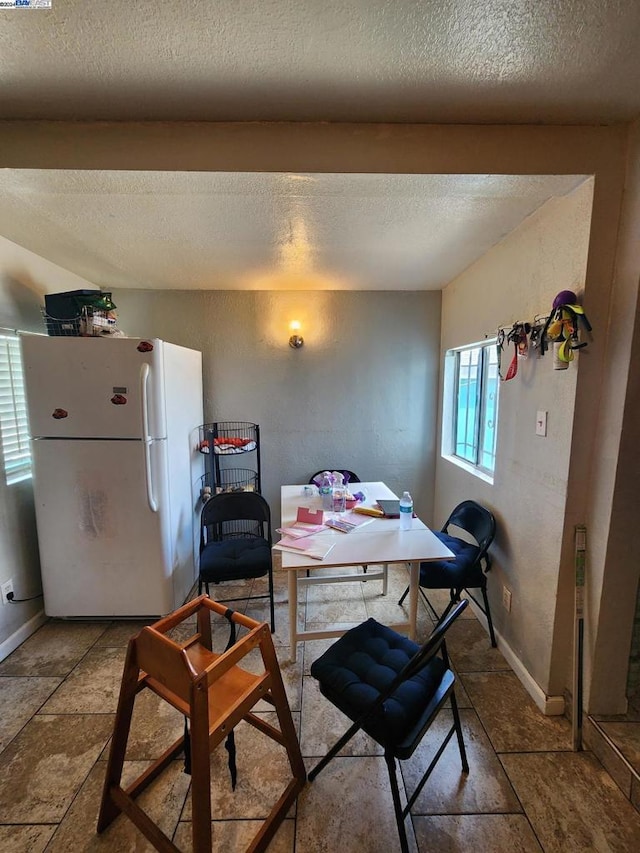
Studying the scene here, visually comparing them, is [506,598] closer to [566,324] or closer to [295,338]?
[566,324]

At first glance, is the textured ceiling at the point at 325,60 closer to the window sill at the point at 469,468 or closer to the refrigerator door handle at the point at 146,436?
the refrigerator door handle at the point at 146,436

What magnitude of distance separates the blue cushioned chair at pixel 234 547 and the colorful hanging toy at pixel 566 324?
1975 mm

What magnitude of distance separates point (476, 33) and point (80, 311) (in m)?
2.28

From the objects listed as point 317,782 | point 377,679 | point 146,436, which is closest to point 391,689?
point 377,679

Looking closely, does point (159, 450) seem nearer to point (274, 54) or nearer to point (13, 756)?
point (13, 756)

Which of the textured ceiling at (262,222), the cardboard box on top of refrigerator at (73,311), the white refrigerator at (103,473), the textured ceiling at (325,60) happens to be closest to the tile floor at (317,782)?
the white refrigerator at (103,473)

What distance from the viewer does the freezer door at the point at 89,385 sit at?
1975 millimetres

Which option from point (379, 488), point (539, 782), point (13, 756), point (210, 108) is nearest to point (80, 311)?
point (210, 108)

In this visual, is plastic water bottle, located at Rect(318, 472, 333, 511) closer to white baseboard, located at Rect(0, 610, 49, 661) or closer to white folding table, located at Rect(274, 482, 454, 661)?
white folding table, located at Rect(274, 482, 454, 661)

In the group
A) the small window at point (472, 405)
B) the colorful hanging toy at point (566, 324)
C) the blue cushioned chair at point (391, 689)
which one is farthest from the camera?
the small window at point (472, 405)

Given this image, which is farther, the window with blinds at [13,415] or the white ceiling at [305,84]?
the window with blinds at [13,415]

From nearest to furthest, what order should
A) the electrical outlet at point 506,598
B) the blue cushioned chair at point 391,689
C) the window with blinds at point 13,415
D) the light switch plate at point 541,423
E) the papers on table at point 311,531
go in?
the blue cushioned chair at point 391,689, the light switch plate at point 541,423, the papers on table at point 311,531, the electrical outlet at point 506,598, the window with blinds at point 13,415

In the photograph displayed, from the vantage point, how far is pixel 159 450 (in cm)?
214

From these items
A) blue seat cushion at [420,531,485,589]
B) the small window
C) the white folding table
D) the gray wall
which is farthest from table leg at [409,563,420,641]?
the gray wall
